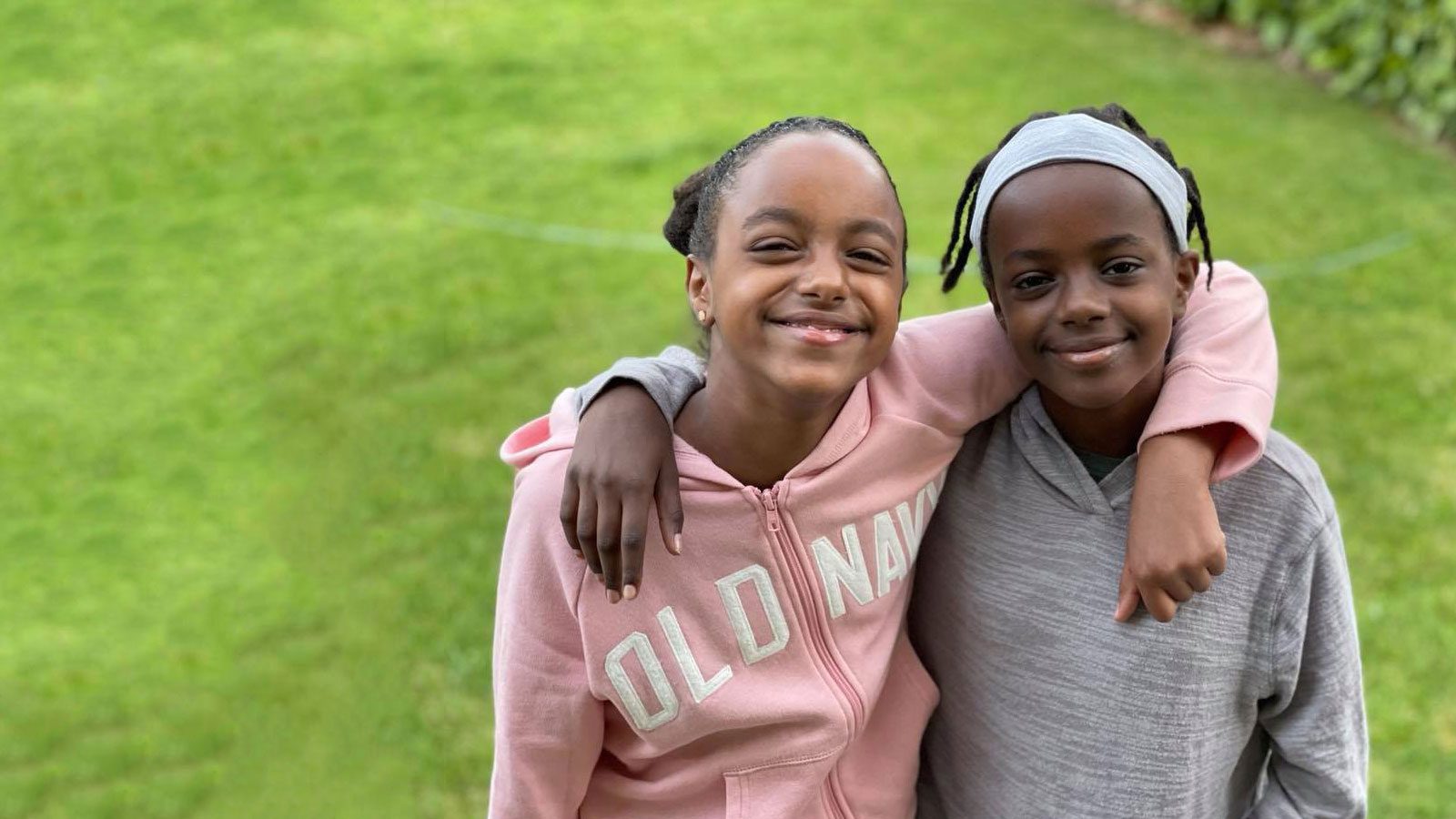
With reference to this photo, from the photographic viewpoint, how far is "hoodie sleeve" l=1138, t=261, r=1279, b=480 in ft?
4.73

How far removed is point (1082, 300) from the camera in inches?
56.3

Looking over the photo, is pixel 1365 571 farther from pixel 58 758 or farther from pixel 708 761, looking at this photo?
pixel 58 758

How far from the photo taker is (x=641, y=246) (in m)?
5.42

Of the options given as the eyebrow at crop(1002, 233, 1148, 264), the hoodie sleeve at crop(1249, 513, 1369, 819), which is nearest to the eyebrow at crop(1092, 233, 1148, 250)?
the eyebrow at crop(1002, 233, 1148, 264)

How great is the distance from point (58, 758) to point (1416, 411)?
13.5 ft

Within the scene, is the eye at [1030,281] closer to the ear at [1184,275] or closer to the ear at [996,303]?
the ear at [996,303]

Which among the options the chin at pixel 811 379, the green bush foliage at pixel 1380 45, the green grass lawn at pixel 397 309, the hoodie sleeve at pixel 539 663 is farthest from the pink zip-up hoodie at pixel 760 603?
the green bush foliage at pixel 1380 45

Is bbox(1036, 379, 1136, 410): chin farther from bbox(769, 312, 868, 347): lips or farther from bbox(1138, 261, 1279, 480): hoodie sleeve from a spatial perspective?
bbox(769, 312, 868, 347): lips

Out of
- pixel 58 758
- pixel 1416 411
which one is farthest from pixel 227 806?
pixel 1416 411

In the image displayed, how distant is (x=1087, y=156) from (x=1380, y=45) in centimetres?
553

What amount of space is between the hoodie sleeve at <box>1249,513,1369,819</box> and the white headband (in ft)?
1.36

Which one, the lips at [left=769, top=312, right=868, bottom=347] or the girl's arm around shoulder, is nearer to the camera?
the lips at [left=769, top=312, right=868, bottom=347]

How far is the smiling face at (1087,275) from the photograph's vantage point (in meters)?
1.44

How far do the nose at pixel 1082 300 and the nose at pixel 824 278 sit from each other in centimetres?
25
